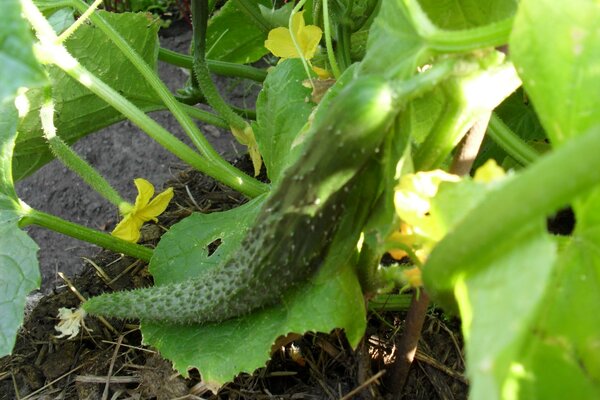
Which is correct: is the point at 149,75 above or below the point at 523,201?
below

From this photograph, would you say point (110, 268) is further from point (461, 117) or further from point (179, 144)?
point (461, 117)

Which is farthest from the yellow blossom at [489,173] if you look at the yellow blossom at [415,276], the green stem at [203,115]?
the green stem at [203,115]

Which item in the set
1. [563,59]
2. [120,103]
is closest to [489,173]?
[563,59]

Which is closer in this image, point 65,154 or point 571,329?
point 571,329

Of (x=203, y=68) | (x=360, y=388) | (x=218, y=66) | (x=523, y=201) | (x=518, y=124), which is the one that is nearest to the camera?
(x=523, y=201)

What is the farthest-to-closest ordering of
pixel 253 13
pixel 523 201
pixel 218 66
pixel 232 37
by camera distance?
pixel 232 37, pixel 218 66, pixel 253 13, pixel 523 201

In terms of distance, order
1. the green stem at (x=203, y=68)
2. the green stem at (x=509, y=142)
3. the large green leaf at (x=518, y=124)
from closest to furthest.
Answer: the green stem at (x=509, y=142) < the large green leaf at (x=518, y=124) < the green stem at (x=203, y=68)

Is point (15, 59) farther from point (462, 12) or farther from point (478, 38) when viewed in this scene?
point (462, 12)

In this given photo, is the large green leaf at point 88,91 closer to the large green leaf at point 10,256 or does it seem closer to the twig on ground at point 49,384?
the large green leaf at point 10,256

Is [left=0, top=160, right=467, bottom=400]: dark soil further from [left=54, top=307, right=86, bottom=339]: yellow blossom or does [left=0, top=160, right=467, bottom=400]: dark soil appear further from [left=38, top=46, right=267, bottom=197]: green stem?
[left=38, top=46, right=267, bottom=197]: green stem
